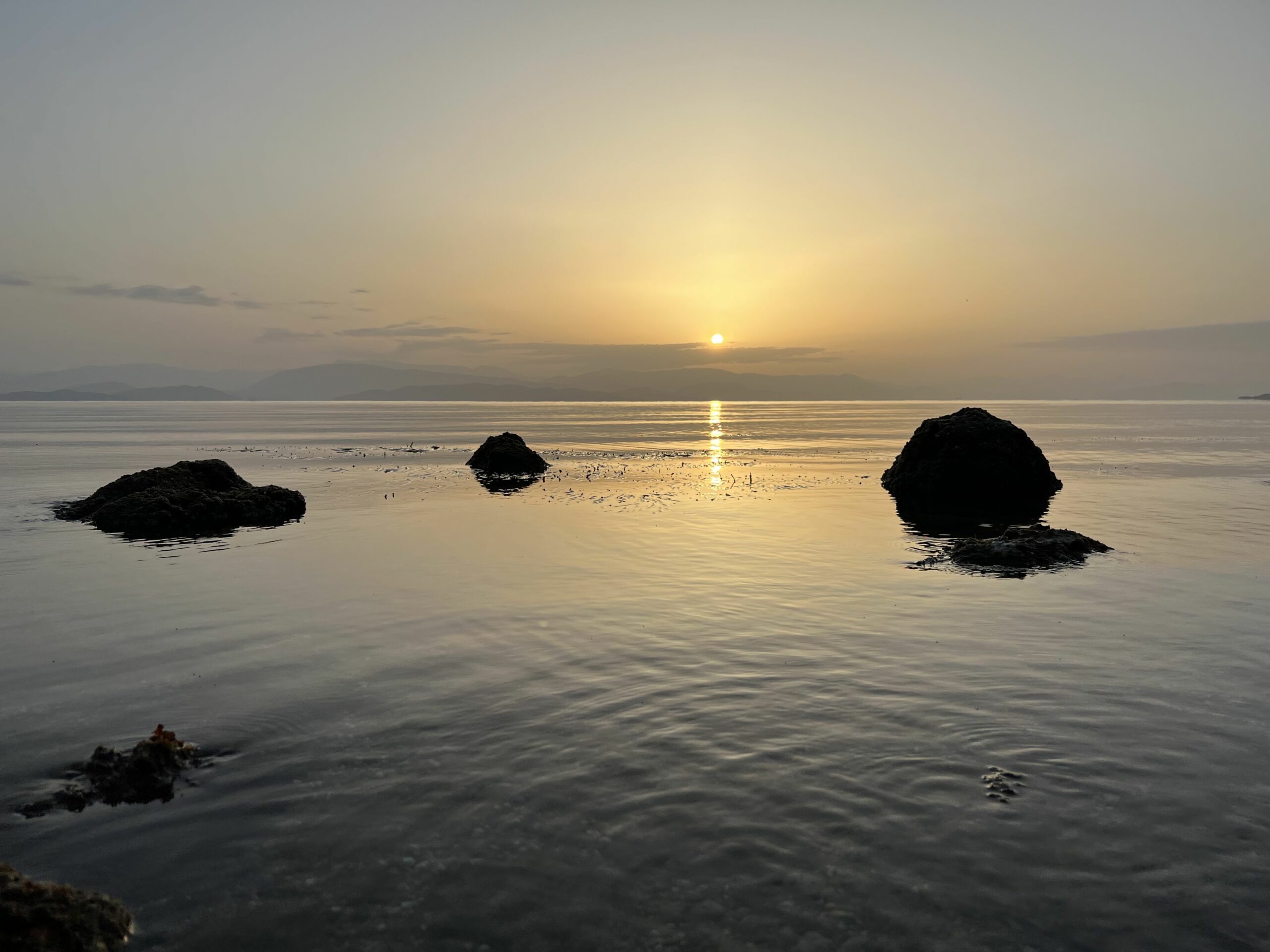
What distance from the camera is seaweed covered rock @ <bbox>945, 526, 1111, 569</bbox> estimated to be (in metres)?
20.2

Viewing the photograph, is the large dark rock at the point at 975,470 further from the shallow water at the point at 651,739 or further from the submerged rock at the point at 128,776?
the submerged rock at the point at 128,776

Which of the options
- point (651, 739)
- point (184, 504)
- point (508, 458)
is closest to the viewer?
point (651, 739)

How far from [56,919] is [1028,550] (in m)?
20.6

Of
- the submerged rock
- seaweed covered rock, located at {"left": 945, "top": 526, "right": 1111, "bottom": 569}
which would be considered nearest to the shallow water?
the submerged rock

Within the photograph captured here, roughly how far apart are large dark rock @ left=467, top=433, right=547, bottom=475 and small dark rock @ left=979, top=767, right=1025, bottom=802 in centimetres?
4050

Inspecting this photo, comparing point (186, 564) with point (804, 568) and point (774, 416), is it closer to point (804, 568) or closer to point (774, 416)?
point (804, 568)

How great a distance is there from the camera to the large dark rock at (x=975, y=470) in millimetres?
34500

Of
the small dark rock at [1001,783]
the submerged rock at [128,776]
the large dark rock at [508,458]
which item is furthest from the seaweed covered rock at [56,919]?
the large dark rock at [508,458]

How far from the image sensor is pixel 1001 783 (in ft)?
27.5

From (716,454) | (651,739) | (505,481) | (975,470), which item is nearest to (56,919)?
(651,739)

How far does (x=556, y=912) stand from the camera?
20.6ft

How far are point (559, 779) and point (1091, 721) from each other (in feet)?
21.9

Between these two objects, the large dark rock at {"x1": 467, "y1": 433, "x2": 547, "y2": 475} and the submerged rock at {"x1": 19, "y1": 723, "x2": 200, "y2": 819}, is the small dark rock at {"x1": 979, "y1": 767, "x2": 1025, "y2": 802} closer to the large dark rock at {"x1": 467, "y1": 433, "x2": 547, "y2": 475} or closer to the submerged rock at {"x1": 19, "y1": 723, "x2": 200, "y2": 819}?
the submerged rock at {"x1": 19, "y1": 723, "x2": 200, "y2": 819}

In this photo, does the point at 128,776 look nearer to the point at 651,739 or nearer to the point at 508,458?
the point at 651,739
